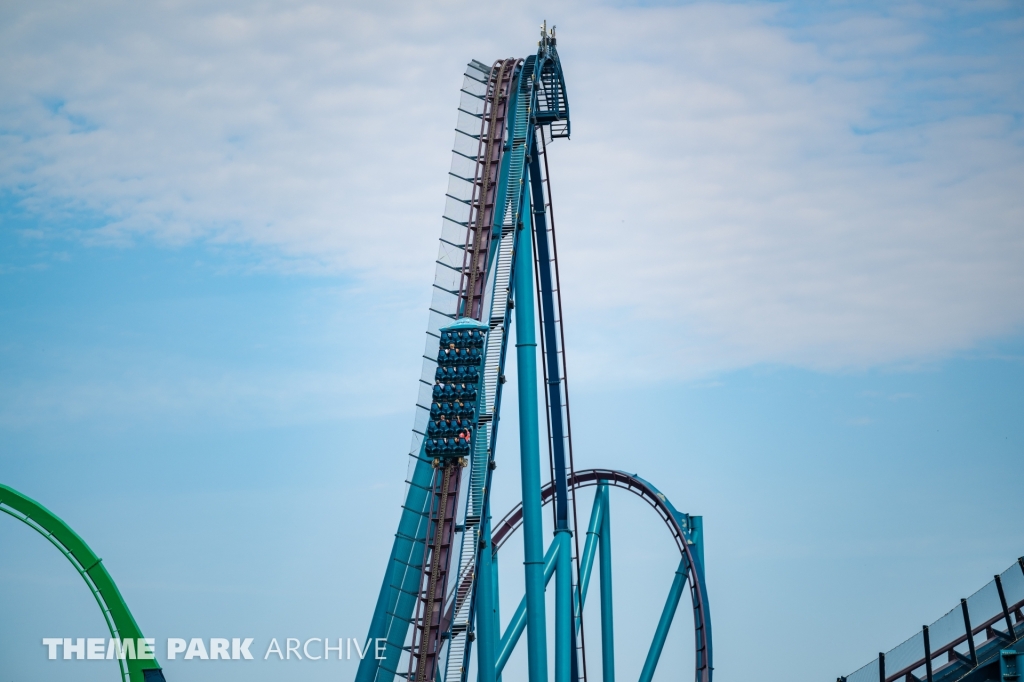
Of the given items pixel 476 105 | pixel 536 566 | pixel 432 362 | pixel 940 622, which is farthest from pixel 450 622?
pixel 476 105

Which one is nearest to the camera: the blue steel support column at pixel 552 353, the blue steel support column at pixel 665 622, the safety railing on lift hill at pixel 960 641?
the safety railing on lift hill at pixel 960 641

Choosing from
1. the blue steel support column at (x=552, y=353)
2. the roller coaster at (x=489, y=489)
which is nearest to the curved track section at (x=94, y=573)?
the roller coaster at (x=489, y=489)

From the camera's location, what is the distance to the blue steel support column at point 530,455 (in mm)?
21984

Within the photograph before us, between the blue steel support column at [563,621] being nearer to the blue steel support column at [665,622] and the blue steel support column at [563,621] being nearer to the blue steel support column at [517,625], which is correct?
the blue steel support column at [517,625]

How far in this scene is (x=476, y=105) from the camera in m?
23.3

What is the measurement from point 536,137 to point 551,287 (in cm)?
308

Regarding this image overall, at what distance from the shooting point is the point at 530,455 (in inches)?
883

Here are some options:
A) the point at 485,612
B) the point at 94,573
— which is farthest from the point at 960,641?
the point at 94,573

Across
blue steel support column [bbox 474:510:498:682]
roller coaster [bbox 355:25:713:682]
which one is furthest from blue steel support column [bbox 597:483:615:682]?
blue steel support column [bbox 474:510:498:682]

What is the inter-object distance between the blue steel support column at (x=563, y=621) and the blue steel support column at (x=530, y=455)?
169cm

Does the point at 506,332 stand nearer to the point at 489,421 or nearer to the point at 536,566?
the point at 489,421

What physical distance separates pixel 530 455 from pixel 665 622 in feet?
22.7

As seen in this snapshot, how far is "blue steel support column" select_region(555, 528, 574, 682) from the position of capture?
2333 centimetres

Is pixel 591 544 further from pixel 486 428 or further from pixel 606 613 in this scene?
pixel 486 428
